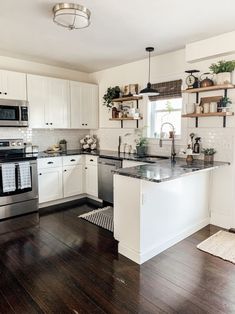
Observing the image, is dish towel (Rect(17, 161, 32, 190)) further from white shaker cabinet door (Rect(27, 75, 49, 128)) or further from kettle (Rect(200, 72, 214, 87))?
kettle (Rect(200, 72, 214, 87))

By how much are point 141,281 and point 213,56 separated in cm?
297

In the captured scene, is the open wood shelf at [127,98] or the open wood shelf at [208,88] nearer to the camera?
Answer: the open wood shelf at [208,88]

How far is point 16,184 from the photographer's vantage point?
3789 millimetres

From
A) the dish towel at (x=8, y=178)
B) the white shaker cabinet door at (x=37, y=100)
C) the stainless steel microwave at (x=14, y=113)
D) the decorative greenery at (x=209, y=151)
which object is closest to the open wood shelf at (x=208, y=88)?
the decorative greenery at (x=209, y=151)

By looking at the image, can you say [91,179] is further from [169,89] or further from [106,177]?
[169,89]

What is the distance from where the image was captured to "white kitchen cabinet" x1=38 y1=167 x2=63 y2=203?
414 cm

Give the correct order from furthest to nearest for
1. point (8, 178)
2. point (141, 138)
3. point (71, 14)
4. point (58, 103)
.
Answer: point (58, 103), point (141, 138), point (8, 178), point (71, 14)

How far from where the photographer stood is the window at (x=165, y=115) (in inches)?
157

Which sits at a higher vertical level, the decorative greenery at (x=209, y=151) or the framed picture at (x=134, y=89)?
the framed picture at (x=134, y=89)

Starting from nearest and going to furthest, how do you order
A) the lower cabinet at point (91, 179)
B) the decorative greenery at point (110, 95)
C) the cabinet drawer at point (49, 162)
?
the cabinet drawer at point (49, 162)
the lower cabinet at point (91, 179)
the decorative greenery at point (110, 95)

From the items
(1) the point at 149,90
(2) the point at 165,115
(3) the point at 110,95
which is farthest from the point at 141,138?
(3) the point at 110,95

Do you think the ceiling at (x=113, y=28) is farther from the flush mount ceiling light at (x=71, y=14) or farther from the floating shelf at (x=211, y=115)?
the floating shelf at (x=211, y=115)

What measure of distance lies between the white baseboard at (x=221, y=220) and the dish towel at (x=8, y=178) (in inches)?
120

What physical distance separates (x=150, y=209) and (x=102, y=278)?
0.82 m
